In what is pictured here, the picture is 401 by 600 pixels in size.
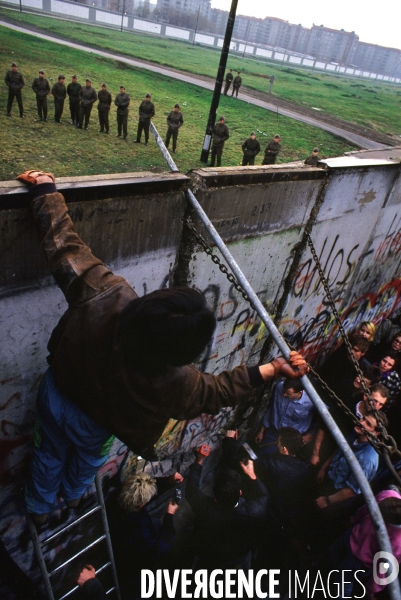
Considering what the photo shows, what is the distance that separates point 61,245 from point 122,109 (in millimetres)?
13998

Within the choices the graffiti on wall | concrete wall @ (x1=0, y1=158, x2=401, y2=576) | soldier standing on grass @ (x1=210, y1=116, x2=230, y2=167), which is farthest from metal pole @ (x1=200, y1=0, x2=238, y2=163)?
concrete wall @ (x1=0, y1=158, x2=401, y2=576)

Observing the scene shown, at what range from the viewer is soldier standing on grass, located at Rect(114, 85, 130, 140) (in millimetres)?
13853

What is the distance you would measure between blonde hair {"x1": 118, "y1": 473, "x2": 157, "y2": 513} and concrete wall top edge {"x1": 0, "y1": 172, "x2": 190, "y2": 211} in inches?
101

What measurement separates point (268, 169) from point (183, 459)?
3.72 metres

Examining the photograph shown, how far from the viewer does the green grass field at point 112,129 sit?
10883 millimetres

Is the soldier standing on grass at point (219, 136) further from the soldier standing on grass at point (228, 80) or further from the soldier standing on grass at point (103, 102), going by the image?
the soldier standing on grass at point (228, 80)

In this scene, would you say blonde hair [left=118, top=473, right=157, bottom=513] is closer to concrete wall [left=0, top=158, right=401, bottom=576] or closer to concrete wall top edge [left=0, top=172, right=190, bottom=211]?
concrete wall [left=0, top=158, right=401, bottom=576]

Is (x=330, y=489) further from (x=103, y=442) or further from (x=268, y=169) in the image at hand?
(x=268, y=169)

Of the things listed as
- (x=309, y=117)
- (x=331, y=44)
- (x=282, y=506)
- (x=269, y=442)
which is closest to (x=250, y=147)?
(x=269, y=442)

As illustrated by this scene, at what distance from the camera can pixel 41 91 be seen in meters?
13.3

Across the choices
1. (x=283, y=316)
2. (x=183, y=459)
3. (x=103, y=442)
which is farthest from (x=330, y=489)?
(x=103, y=442)

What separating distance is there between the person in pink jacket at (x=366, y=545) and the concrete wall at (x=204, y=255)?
1.89 m

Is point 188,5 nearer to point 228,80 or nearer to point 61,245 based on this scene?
point 228,80

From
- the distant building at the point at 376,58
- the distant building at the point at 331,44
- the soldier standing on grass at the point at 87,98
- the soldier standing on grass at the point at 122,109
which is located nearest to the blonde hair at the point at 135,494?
the soldier standing on grass at the point at 122,109
